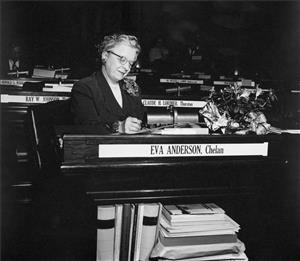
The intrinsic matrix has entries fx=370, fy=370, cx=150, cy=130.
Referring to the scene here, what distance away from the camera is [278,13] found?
796cm

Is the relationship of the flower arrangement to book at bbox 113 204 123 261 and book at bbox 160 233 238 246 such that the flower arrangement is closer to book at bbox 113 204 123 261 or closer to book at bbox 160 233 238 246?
book at bbox 160 233 238 246

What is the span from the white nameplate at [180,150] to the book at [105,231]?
0.78ft

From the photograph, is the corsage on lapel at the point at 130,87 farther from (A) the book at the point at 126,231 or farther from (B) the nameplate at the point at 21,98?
(B) the nameplate at the point at 21,98

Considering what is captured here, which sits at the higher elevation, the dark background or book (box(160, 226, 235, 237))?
the dark background

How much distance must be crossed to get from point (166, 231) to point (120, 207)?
9.4 inches

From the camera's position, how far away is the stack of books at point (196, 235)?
1.55 m

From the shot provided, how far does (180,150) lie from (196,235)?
0.39 metres

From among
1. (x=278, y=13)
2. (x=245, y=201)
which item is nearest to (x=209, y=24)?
(x=278, y=13)

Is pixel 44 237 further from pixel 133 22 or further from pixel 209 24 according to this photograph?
pixel 209 24

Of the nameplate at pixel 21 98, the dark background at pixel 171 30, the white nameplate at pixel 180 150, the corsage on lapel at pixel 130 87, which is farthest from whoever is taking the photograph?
the dark background at pixel 171 30

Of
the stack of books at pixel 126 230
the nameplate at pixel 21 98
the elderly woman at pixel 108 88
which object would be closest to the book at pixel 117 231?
the stack of books at pixel 126 230

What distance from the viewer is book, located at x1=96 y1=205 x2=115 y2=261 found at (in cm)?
147

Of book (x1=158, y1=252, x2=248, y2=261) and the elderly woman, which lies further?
the elderly woman

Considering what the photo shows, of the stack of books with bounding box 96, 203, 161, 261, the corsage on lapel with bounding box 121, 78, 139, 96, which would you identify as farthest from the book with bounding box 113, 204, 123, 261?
the corsage on lapel with bounding box 121, 78, 139, 96
